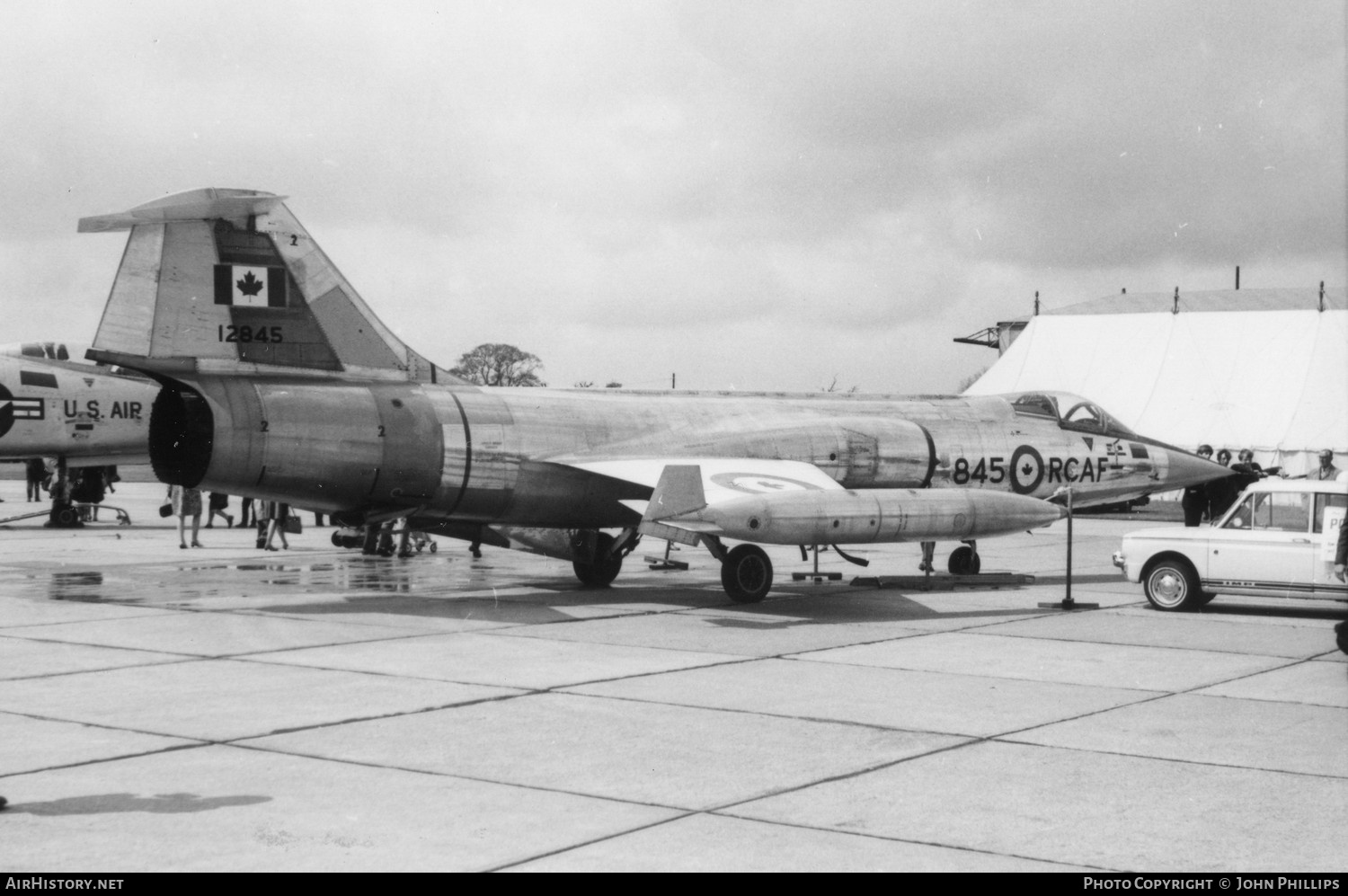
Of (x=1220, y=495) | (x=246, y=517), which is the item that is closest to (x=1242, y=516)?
(x=1220, y=495)

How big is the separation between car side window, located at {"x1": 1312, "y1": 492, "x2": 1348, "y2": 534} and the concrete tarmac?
1.07 meters

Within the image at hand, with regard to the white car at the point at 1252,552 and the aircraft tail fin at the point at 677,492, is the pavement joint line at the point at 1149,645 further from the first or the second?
the aircraft tail fin at the point at 677,492

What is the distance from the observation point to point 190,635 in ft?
41.2

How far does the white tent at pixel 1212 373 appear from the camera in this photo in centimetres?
3822

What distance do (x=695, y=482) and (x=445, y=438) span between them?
9.70 ft

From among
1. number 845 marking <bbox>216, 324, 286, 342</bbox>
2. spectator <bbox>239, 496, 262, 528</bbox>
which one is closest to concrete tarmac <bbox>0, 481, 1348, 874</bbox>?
number 845 marking <bbox>216, 324, 286, 342</bbox>

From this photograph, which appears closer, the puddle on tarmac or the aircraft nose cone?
the puddle on tarmac

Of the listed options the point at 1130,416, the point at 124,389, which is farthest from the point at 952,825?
the point at 1130,416

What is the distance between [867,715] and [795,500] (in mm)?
5390

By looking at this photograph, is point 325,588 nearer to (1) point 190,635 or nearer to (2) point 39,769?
(1) point 190,635

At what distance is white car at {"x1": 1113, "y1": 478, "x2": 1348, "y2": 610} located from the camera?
559 inches

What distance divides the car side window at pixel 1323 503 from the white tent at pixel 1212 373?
24.3m

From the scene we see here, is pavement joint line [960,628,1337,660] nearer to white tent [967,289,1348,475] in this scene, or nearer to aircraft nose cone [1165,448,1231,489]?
aircraft nose cone [1165,448,1231,489]

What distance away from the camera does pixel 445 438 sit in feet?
50.8
